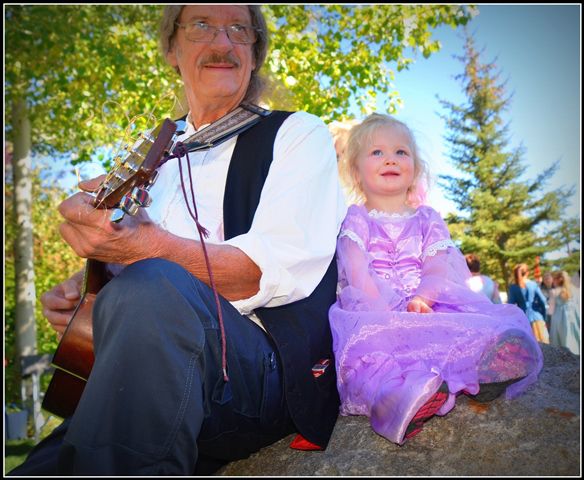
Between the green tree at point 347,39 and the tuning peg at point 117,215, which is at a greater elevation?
the green tree at point 347,39

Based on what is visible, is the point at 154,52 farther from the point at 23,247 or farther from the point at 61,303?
the point at 61,303

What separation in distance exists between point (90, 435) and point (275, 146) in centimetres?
132

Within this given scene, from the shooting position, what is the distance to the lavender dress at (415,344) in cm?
205

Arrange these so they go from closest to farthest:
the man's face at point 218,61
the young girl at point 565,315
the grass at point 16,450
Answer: the man's face at point 218,61
the grass at point 16,450
the young girl at point 565,315

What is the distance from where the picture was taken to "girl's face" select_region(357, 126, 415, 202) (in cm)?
314

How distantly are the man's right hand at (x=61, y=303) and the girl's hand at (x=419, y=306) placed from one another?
4.72 ft

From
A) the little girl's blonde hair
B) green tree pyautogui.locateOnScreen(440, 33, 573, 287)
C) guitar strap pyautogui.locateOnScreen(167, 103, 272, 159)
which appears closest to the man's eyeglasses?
guitar strap pyautogui.locateOnScreen(167, 103, 272, 159)

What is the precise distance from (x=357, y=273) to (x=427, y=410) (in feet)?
2.74

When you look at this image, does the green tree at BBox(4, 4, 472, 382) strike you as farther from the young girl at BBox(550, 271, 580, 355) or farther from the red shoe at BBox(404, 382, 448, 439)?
the red shoe at BBox(404, 382, 448, 439)

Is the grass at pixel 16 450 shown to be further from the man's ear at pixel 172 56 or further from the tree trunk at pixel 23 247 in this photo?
the man's ear at pixel 172 56

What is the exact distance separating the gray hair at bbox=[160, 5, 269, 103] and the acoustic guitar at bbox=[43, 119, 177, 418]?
3.39 ft

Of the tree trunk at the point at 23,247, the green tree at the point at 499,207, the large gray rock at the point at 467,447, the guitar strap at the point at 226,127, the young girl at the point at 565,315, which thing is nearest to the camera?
the large gray rock at the point at 467,447

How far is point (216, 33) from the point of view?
9.18ft

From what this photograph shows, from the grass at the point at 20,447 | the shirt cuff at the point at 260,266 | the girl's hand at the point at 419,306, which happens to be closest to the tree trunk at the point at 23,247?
the grass at the point at 20,447
